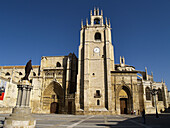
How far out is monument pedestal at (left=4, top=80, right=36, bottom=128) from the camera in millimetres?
7793

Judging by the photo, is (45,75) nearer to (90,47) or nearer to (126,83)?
(90,47)

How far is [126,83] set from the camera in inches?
1021

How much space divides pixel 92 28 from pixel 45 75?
13.5 m

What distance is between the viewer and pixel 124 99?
85.5 ft

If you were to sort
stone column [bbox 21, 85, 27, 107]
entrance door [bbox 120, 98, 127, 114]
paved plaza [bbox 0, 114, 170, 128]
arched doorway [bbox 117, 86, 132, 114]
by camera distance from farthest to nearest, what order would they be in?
entrance door [bbox 120, 98, 127, 114]
arched doorway [bbox 117, 86, 132, 114]
paved plaza [bbox 0, 114, 170, 128]
stone column [bbox 21, 85, 27, 107]

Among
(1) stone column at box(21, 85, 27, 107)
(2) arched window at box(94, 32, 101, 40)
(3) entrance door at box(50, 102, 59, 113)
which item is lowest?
(3) entrance door at box(50, 102, 59, 113)

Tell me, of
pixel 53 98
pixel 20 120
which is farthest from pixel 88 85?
pixel 20 120

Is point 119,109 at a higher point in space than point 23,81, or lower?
lower

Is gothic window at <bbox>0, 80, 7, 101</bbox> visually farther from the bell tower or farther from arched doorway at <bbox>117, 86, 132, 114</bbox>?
arched doorway at <bbox>117, 86, 132, 114</bbox>

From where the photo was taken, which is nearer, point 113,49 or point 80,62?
point 80,62

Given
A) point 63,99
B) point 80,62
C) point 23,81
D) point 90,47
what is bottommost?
point 63,99

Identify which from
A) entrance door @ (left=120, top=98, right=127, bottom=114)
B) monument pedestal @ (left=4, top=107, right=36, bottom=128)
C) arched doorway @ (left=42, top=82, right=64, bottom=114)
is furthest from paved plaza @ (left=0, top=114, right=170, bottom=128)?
arched doorway @ (left=42, top=82, right=64, bottom=114)

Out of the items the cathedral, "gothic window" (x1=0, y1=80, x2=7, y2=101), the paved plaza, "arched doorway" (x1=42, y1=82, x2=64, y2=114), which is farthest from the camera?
"arched doorway" (x1=42, y1=82, x2=64, y2=114)

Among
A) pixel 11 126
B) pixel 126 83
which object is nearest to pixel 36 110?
pixel 126 83
